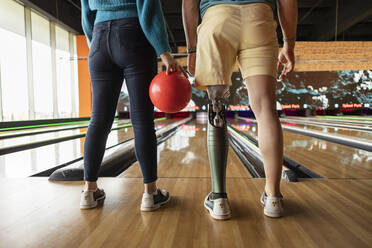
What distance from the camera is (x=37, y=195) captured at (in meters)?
1.00

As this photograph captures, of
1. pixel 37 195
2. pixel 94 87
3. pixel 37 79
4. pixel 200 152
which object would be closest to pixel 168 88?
pixel 94 87

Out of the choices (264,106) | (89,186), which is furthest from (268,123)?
(89,186)

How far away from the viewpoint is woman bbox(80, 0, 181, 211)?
0.81 meters

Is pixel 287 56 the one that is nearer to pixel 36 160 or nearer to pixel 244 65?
pixel 244 65

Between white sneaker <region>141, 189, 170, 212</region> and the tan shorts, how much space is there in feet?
1.39

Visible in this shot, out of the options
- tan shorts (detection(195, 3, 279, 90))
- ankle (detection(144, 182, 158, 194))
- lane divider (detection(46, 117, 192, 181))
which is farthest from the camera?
lane divider (detection(46, 117, 192, 181))

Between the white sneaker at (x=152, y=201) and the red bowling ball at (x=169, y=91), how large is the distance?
31 centimetres

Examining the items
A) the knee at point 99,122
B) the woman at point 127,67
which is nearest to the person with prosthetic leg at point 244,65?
the woman at point 127,67

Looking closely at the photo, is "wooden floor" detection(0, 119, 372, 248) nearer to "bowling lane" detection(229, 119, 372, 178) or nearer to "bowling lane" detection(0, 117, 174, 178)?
"bowling lane" detection(229, 119, 372, 178)

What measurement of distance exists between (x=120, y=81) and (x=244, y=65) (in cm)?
44

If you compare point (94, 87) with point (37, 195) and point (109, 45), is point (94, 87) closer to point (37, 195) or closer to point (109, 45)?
point (109, 45)

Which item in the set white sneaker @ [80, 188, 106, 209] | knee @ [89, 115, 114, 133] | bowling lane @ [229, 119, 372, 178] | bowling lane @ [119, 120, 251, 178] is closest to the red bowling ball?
knee @ [89, 115, 114, 133]

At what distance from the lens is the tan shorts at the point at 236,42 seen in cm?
78

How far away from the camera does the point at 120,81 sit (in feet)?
2.96
